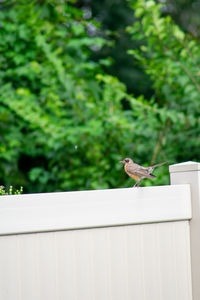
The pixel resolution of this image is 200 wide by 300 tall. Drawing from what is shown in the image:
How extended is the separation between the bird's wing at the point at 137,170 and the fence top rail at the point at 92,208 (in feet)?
0.29

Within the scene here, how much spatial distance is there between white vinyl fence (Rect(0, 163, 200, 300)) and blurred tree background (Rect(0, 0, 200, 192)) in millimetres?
1604

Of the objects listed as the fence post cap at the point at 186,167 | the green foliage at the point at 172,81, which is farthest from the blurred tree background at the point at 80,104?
the fence post cap at the point at 186,167

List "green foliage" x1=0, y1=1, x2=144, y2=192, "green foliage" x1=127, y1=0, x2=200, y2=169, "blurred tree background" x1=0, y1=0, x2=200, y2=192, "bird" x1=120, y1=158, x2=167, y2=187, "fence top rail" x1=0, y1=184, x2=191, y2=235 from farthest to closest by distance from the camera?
"green foliage" x1=0, y1=1, x2=144, y2=192 < "blurred tree background" x1=0, y1=0, x2=200, y2=192 < "green foliage" x1=127, y1=0, x2=200, y2=169 < "bird" x1=120, y1=158, x2=167, y2=187 < "fence top rail" x1=0, y1=184, x2=191, y2=235

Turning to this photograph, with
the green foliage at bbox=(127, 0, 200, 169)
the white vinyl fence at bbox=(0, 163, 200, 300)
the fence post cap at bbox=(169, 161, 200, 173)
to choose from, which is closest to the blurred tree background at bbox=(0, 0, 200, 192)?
the green foliage at bbox=(127, 0, 200, 169)

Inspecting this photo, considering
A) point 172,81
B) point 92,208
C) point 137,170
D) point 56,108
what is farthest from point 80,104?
point 92,208

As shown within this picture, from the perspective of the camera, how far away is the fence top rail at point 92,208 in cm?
144

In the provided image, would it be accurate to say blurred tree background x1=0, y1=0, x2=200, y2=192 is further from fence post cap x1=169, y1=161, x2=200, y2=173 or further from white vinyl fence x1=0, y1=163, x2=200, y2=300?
white vinyl fence x1=0, y1=163, x2=200, y2=300

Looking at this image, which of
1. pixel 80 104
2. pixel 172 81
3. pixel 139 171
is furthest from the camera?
pixel 80 104

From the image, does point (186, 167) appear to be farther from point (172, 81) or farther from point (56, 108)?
point (56, 108)

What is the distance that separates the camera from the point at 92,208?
1.58 meters

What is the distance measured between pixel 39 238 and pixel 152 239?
0.49m

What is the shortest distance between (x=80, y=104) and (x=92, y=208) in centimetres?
248

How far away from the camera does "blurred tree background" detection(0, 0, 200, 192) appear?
11.6 feet

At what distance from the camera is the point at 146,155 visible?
149 inches
